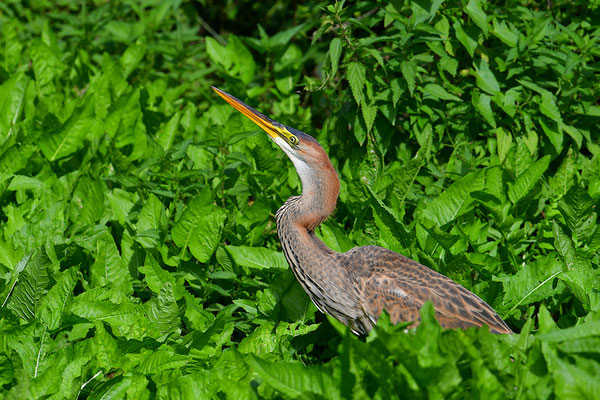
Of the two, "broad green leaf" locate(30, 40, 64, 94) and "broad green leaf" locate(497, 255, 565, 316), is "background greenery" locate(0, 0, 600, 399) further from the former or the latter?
"broad green leaf" locate(30, 40, 64, 94)

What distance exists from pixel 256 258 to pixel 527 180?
186cm

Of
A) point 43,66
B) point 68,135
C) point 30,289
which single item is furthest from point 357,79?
point 43,66

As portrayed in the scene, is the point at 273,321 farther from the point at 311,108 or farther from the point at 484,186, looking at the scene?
the point at 311,108

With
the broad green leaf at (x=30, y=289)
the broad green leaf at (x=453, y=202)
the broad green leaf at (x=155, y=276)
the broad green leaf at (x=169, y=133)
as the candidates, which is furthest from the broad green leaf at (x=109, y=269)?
the broad green leaf at (x=453, y=202)

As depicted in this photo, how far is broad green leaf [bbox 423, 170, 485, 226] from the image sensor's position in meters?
4.41

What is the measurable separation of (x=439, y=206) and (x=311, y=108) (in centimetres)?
272

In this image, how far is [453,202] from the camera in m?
4.45

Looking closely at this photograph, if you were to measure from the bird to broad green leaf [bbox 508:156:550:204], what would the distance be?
1.15m

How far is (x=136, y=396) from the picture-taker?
321 cm

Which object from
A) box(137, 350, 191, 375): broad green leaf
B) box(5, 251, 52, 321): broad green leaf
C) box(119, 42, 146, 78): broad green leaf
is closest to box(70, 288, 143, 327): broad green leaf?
box(5, 251, 52, 321): broad green leaf

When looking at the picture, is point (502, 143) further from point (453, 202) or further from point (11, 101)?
point (11, 101)

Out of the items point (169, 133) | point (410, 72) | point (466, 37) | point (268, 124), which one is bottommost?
point (169, 133)

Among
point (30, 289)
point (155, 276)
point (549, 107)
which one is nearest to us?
point (30, 289)

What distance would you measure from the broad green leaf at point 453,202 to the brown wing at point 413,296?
0.80 m
